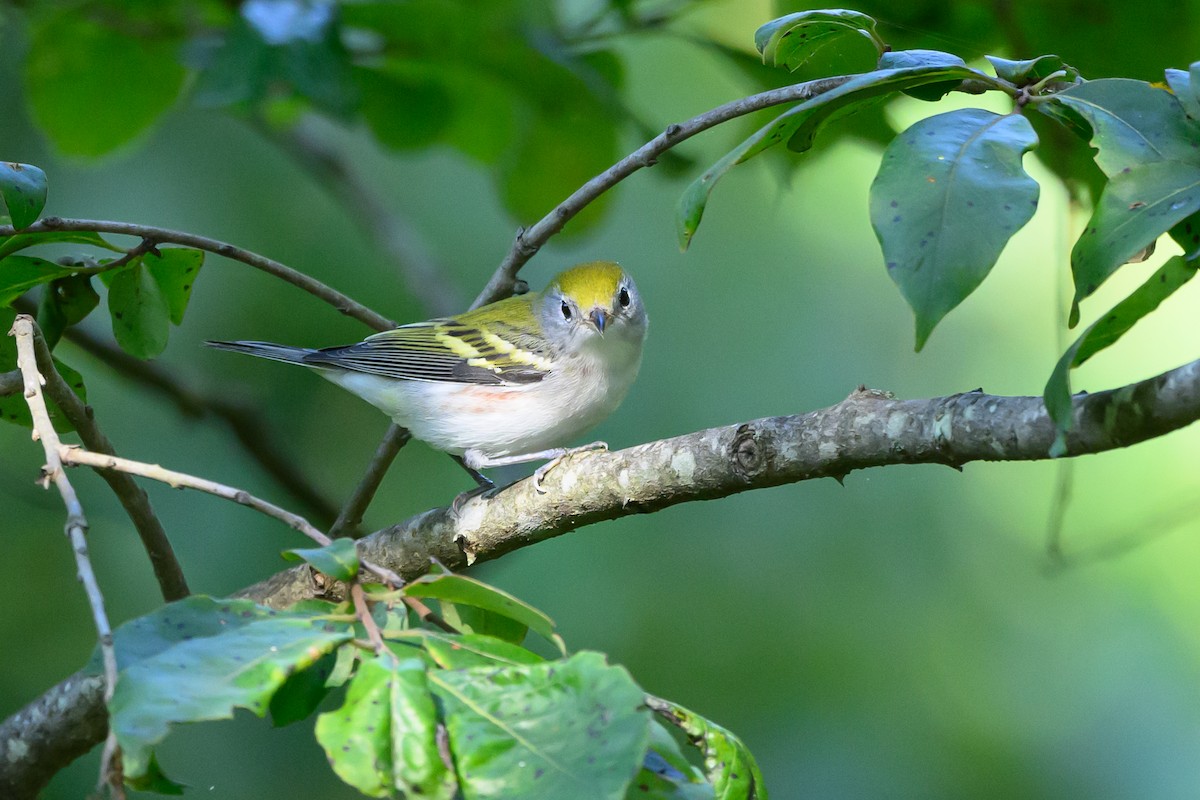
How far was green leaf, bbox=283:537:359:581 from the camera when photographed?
1.31 metres

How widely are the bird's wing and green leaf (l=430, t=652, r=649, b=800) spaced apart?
252 centimetres

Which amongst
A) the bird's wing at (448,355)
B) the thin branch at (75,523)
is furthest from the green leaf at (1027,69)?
the bird's wing at (448,355)

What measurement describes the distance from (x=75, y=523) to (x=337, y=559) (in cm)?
37

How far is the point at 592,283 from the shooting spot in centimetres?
377

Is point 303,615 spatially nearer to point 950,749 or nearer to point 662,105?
point 950,749

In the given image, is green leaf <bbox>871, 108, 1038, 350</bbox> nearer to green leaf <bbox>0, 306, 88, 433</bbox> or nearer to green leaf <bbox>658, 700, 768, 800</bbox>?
green leaf <bbox>658, 700, 768, 800</bbox>

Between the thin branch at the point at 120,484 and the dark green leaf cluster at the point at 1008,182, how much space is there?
4.66 feet

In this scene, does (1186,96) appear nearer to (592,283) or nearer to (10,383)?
(10,383)

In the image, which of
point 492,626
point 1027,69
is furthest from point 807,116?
point 492,626

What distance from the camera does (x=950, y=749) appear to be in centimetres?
503

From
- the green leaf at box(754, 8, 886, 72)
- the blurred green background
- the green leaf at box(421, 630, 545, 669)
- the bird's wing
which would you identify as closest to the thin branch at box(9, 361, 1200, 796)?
the green leaf at box(754, 8, 886, 72)

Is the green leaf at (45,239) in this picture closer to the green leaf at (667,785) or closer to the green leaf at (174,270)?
the green leaf at (174,270)

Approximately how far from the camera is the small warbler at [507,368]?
3555mm

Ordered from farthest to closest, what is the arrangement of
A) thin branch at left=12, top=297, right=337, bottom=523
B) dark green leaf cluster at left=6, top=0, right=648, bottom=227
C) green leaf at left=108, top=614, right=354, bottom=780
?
thin branch at left=12, top=297, right=337, bottom=523, dark green leaf cluster at left=6, top=0, right=648, bottom=227, green leaf at left=108, top=614, right=354, bottom=780
